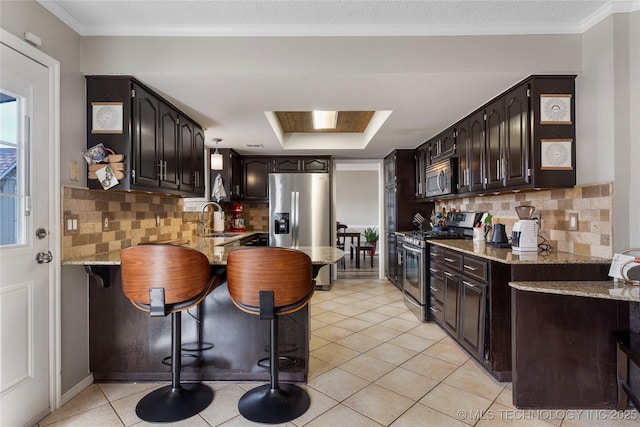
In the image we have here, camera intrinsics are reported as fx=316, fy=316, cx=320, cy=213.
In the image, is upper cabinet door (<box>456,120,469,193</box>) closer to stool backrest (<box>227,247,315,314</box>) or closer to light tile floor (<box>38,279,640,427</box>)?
light tile floor (<box>38,279,640,427</box>)

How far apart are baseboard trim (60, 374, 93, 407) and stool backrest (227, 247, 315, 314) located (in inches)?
51.6

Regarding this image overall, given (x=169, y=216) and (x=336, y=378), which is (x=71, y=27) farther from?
(x=336, y=378)

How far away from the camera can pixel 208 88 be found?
244cm

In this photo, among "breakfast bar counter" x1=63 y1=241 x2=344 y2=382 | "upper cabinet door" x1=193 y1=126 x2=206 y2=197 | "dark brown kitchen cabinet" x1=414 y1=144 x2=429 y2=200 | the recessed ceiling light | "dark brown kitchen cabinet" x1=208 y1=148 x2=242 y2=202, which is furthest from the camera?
"dark brown kitchen cabinet" x1=208 y1=148 x2=242 y2=202

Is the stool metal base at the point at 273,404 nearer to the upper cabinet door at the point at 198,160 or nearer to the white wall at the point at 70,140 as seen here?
the white wall at the point at 70,140

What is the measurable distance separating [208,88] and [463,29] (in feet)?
6.18

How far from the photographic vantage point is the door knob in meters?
1.83

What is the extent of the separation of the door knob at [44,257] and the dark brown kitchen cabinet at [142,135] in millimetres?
543

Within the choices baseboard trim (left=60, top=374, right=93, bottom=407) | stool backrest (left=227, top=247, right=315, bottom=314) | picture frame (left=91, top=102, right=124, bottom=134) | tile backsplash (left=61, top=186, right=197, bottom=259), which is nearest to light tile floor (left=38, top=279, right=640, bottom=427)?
baseboard trim (left=60, top=374, right=93, bottom=407)

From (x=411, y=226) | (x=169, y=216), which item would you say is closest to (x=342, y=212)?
(x=411, y=226)

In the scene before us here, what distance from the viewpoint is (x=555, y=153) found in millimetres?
2238

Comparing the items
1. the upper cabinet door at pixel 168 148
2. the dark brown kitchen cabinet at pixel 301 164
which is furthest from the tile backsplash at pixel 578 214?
the upper cabinet door at pixel 168 148

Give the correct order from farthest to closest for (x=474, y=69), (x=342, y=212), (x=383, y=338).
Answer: (x=342, y=212)
(x=383, y=338)
(x=474, y=69)

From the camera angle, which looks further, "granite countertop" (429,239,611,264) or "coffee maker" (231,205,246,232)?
"coffee maker" (231,205,246,232)
